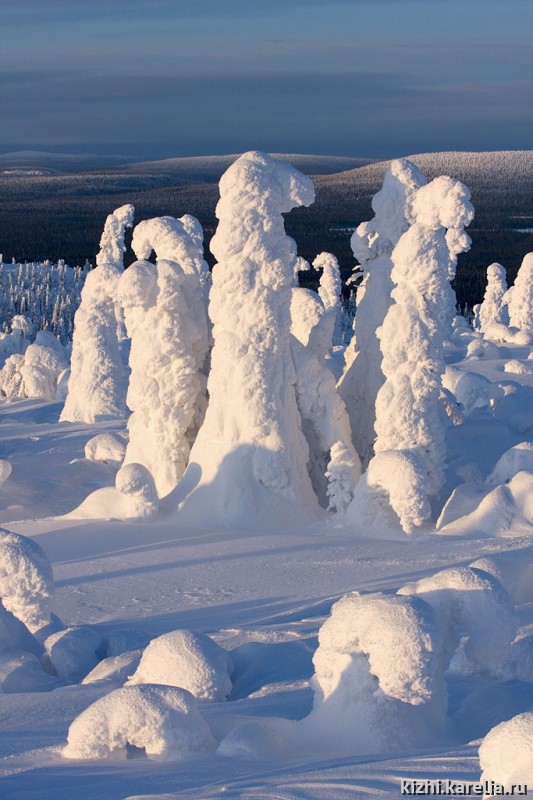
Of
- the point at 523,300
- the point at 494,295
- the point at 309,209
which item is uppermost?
the point at 523,300

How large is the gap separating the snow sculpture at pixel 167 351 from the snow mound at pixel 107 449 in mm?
2504

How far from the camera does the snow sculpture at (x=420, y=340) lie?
43.5 feet

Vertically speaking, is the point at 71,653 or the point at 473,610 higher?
the point at 473,610

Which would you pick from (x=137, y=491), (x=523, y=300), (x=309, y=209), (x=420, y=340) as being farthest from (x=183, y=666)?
(x=309, y=209)

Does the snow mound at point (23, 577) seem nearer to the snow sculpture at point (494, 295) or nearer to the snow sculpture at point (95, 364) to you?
the snow sculpture at point (95, 364)

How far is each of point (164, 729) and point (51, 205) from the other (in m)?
131

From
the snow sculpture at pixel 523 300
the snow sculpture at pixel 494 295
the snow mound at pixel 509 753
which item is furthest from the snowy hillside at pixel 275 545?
the snow sculpture at pixel 494 295

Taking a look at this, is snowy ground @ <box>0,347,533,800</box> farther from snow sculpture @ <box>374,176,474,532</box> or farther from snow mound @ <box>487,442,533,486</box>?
snow sculpture @ <box>374,176,474,532</box>

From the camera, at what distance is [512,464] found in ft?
46.3

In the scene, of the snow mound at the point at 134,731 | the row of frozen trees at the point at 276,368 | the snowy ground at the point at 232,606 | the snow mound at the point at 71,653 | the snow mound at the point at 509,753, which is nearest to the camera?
the snow mound at the point at 509,753

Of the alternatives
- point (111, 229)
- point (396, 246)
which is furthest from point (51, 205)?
point (396, 246)

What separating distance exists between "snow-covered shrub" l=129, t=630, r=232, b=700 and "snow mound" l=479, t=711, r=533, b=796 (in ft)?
8.23

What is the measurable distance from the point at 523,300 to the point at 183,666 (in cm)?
2857

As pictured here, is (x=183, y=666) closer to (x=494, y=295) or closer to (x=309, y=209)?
(x=494, y=295)
